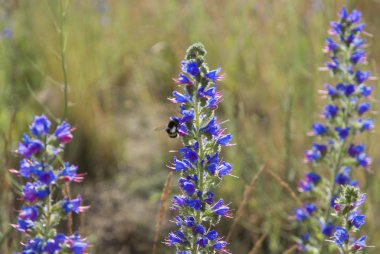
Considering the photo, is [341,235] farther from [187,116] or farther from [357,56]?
[357,56]

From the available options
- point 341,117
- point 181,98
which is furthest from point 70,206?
point 341,117

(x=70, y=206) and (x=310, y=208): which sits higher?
(x=310, y=208)

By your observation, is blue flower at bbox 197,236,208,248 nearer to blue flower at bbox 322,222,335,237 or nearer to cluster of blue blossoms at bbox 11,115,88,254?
cluster of blue blossoms at bbox 11,115,88,254

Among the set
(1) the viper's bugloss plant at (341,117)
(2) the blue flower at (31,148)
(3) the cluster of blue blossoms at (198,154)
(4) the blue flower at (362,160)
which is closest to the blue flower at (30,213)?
(2) the blue flower at (31,148)

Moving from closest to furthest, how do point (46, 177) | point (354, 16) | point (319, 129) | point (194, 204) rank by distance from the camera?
point (46, 177) → point (194, 204) → point (354, 16) → point (319, 129)

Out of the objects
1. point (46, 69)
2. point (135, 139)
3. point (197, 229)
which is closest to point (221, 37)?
point (135, 139)

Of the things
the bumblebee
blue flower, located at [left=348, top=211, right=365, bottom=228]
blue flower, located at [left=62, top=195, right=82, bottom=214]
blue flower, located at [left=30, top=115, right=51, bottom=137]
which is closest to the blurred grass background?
the bumblebee
